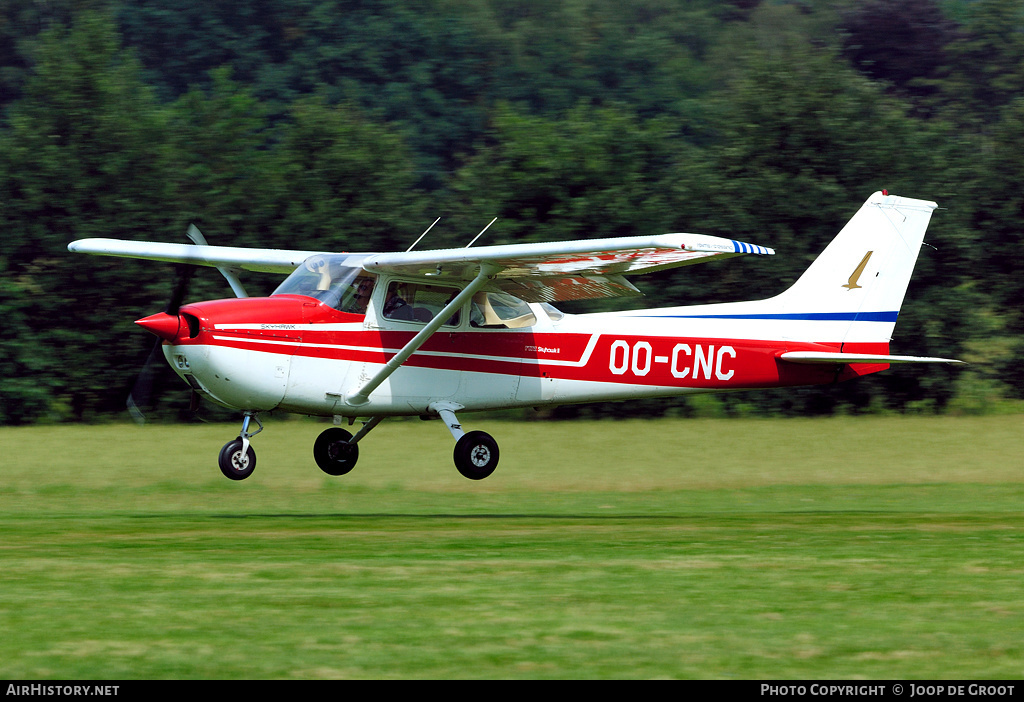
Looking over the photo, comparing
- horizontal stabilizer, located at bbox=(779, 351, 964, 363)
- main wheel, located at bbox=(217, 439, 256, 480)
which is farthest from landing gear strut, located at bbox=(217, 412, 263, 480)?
horizontal stabilizer, located at bbox=(779, 351, 964, 363)

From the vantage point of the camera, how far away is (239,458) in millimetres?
12031

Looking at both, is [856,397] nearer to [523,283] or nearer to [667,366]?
[667,366]

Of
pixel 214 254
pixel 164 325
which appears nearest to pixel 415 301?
pixel 164 325

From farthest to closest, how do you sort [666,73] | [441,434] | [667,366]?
[666,73] → [441,434] → [667,366]

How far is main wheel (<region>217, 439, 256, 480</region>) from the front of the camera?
11953mm

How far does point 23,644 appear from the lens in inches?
254

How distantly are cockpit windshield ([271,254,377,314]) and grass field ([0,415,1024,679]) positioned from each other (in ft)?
7.12

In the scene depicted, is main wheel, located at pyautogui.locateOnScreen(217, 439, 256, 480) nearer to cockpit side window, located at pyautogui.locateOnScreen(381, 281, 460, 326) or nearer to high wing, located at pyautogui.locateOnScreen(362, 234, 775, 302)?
cockpit side window, located at pyautogui.locateOnScreen(381, 281, 460, 326)

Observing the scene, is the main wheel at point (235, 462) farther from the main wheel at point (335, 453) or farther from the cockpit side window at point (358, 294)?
the cockpit side window at point (358, 294)

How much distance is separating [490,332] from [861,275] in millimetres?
4511

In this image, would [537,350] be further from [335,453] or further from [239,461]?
[239,461]

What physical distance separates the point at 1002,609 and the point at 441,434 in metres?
9.16

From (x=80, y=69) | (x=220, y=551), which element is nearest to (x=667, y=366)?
(x=220, y=551)

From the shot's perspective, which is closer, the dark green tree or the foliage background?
the dark green tree
